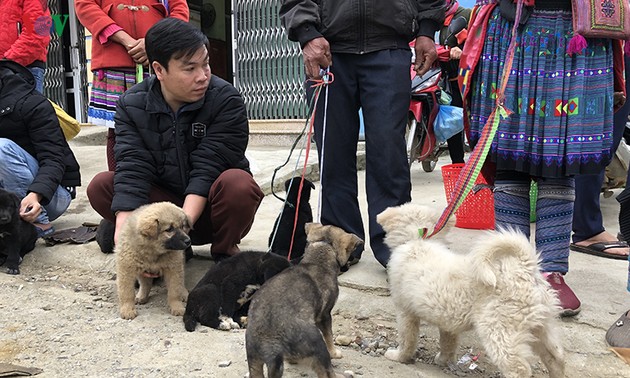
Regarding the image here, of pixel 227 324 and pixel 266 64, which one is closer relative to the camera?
pixel 227 324

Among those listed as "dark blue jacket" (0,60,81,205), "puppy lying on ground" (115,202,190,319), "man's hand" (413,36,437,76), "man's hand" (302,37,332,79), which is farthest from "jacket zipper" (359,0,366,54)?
"dark blue jacket" (0,60,81,205)

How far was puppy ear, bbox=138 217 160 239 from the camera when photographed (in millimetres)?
2939

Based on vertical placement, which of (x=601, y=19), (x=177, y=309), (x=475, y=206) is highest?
(x=601, y=19)

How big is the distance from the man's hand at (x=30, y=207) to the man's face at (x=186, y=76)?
4.45 ft

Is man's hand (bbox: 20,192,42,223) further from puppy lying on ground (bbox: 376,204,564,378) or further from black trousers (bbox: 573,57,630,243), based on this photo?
black trousers (bbox: 573,57,630,243)

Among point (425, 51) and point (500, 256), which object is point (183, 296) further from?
point (425, 51)

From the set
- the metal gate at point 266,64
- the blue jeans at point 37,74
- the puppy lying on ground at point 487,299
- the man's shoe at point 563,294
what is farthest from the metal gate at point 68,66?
the man's shoe at point 563,294

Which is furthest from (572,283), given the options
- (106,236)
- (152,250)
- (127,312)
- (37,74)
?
(37,74)

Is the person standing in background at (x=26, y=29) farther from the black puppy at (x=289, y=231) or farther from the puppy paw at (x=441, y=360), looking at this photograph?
the puppy paw at (x=441, y=360)

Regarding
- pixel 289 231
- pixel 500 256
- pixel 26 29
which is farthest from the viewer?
pixel 26 29

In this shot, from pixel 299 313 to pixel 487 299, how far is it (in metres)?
0.71

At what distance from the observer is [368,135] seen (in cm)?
338

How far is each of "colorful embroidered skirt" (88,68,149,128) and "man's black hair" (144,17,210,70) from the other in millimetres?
1125

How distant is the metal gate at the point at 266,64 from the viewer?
28.8 feet
